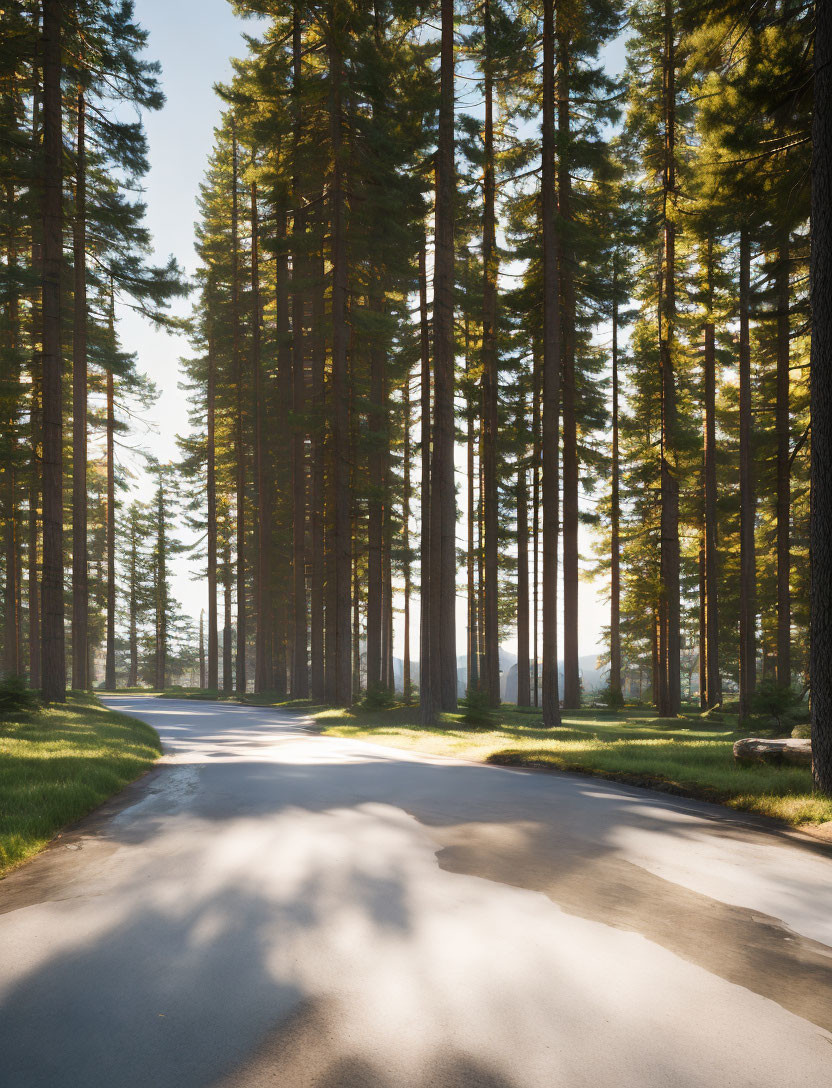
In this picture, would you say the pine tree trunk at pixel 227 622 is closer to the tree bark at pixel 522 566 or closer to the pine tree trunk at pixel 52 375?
the tree bark at pixel 522 566

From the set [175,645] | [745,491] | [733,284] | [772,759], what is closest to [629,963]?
[772,759]

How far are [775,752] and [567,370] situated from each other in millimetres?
17117

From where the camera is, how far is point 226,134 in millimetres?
35031

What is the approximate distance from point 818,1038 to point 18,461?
75.6ft

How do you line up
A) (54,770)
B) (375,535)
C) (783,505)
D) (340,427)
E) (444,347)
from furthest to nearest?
(375,535), (340,427), (783,505), (444,347), (54,770)

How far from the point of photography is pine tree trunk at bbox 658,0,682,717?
20203 millimetres

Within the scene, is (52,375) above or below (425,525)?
above

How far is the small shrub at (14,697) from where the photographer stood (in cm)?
1281

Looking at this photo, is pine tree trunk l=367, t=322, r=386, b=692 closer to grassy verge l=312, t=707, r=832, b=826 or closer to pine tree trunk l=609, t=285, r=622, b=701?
grassy verge l=312, t=707, r=832, b=826

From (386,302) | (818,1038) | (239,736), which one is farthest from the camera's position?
(386,302)

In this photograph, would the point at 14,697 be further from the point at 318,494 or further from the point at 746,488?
the point at 746,488

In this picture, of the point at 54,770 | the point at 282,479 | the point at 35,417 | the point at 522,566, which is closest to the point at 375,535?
the point at 522,566

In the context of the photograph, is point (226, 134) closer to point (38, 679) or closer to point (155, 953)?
point (38, 679)

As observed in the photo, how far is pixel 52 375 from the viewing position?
1702cm
